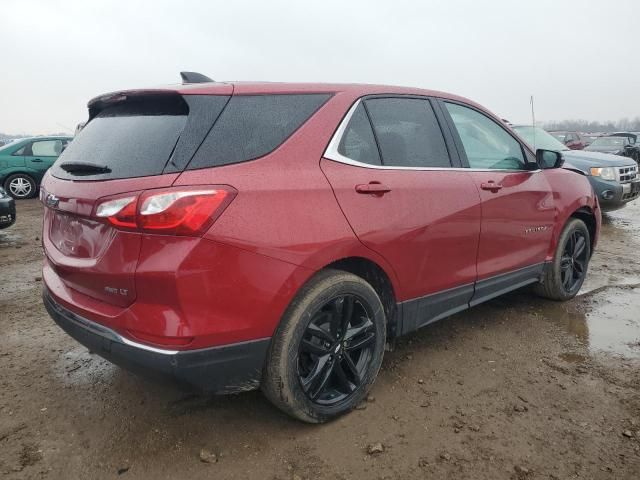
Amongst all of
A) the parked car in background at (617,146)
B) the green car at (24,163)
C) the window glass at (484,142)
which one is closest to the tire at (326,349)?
the window glass at (484,142)

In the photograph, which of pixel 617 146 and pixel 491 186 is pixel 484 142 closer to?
pixel 491 186

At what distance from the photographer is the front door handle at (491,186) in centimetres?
321

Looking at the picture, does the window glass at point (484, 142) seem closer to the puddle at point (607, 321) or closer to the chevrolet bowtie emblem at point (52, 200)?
the puddle at point (607, 321)

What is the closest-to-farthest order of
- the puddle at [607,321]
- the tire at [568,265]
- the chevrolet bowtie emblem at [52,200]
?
1. the chevrolet bowtie emblem at [52,200]
2. the puddle at [607,321]
3. the tire at [568,265]

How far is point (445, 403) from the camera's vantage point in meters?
2.69

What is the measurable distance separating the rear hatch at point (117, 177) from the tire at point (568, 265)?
10.2 feet

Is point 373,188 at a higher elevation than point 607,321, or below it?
higher

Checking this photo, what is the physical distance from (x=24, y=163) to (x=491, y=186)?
1181 cm

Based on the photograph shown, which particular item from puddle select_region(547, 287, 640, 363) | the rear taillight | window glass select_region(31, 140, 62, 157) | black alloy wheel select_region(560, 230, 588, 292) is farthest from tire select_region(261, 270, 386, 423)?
window glass select_region(31, 140, 62, 157)

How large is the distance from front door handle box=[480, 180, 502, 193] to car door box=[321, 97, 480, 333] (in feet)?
0.41

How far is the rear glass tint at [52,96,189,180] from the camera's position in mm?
2066

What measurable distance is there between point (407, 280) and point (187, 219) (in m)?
1.34

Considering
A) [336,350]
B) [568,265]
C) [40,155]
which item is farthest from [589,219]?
[40,155]

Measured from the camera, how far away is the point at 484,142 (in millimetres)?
3488
